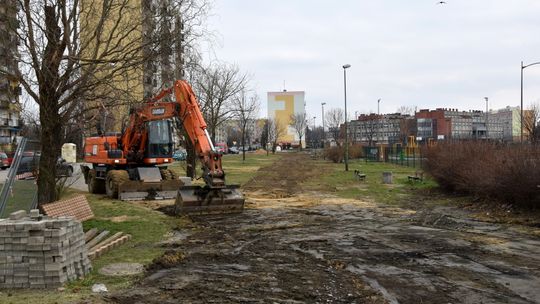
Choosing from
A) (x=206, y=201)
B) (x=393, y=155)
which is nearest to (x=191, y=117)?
(x=206, y=201)

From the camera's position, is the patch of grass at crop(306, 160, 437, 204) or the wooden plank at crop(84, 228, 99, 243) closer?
the wooden plank at crop(84, 228, 99, 243)

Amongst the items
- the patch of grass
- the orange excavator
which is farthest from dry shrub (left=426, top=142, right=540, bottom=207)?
the orange excavator

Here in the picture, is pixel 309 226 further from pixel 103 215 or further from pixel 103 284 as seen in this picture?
pixel 103 284

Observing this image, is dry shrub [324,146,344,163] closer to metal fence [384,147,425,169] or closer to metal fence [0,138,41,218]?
metal fence [384,147,425,169]

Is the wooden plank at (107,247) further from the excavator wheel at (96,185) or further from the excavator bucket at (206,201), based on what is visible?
the excavator wheel at (96,185)

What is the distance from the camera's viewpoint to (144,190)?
20172 millimetres

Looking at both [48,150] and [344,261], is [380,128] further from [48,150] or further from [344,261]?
[344,261]

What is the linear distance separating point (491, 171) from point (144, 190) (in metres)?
12.4

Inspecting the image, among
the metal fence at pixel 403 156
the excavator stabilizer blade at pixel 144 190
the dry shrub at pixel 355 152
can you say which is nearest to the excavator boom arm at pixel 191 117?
the excavator stabilizer blade at pixel 144 190

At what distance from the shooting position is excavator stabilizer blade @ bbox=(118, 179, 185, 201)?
20.0 meters

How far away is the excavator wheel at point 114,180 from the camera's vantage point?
68.1 ft

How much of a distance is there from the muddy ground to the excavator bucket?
1.64ft

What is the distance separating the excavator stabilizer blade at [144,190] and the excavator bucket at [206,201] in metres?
4.28

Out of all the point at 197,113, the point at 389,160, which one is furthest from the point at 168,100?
the point at 389,160
